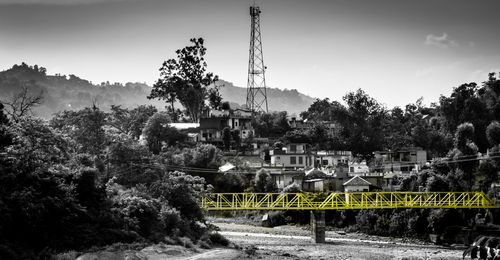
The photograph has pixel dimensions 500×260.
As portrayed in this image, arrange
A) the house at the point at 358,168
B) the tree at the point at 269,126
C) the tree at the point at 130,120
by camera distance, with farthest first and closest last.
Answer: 1. the tree at the point at 269,126
2. the tree at the point at 130,120
3. the house at the point at 358,168

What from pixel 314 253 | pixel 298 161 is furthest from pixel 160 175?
pixel 298 161

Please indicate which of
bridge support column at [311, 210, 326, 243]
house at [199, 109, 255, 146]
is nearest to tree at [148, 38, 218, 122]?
house at [199, 109, 255, 146]

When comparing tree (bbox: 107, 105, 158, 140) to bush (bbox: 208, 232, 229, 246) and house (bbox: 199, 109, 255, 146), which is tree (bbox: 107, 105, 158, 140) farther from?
bush (bbox: 208, 232, 229, 246)

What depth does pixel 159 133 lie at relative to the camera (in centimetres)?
7756

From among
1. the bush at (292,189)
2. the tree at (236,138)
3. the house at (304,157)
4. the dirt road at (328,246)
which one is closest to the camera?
the dirt road at (328,246)

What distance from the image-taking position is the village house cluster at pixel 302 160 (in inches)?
2817

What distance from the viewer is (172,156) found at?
71250mm

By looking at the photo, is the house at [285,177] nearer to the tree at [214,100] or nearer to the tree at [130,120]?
the tree at [130,120]

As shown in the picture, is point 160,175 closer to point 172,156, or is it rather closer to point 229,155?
point 172,156

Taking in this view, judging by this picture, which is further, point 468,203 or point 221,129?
point 221,129

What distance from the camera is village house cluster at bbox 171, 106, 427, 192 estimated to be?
71562 millimetres

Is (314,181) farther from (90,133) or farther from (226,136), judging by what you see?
(90,133)

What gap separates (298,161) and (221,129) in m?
13.2

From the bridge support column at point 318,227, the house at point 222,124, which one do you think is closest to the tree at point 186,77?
Answer: the house at point 222,124
